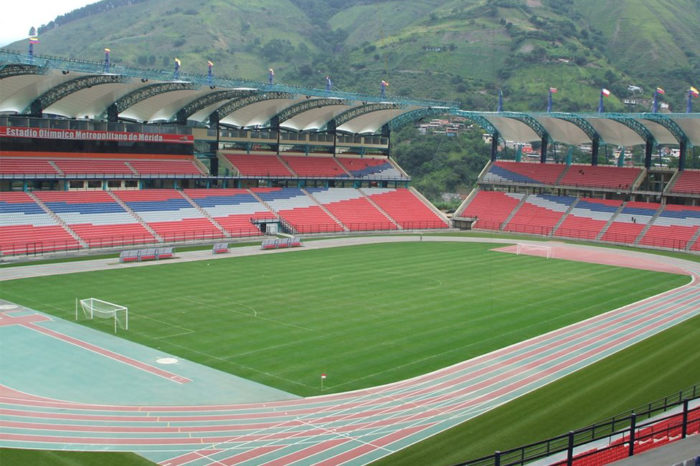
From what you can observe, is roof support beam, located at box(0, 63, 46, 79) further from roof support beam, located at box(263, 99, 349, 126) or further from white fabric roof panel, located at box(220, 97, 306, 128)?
roof support beam, located at box(263, 99, 349, 126)

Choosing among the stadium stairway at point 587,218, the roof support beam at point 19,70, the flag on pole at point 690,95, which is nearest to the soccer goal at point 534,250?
the stadium stairway at point 587,218

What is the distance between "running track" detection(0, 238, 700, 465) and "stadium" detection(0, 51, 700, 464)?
0.09 meters

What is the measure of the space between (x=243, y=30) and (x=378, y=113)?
12798 cm

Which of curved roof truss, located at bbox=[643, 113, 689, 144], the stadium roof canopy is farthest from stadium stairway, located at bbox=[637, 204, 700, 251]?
the stadium roof canopy

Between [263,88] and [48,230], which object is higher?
[263,88]

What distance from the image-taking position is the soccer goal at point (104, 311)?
100 ft

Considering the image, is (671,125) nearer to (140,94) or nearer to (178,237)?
(178,237)

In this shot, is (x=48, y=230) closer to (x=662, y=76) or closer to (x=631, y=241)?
(x=631, y=241)

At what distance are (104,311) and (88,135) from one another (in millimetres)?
32235

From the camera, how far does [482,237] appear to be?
68.1m

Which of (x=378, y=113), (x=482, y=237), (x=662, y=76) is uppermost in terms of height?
(x=662, y=76)

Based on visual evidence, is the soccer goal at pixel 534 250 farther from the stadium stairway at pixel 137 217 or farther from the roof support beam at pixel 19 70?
the roof support beam at pixel 19 70

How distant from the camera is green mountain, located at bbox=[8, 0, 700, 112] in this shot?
476 feet

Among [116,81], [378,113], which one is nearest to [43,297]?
[116,81]
